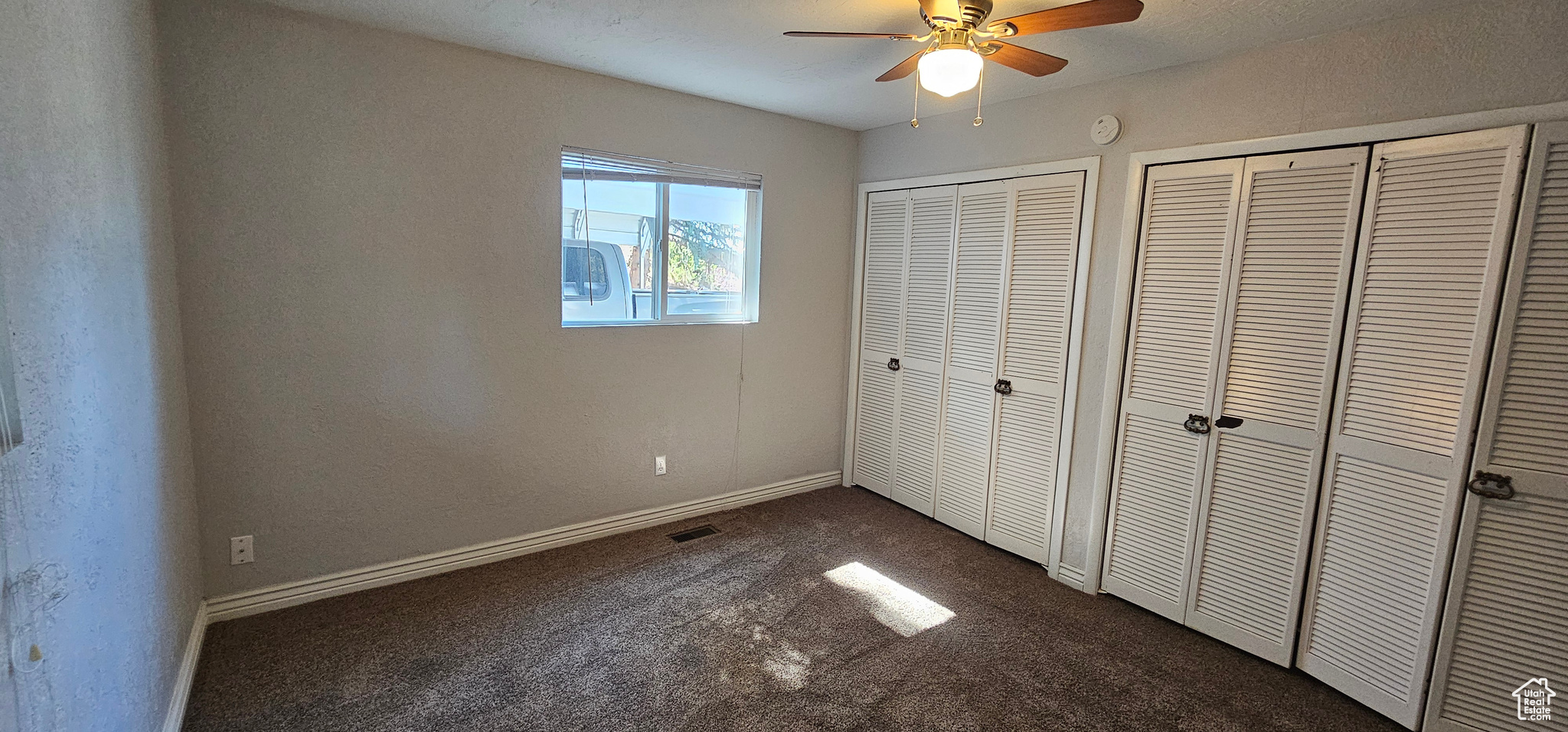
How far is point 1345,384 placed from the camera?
2.26 metres

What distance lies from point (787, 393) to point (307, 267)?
99.2 inches

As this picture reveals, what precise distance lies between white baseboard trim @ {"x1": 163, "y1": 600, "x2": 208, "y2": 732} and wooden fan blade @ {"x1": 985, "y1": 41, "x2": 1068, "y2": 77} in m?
3.22

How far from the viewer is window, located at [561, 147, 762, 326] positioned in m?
3.18

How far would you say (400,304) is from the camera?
107 inches

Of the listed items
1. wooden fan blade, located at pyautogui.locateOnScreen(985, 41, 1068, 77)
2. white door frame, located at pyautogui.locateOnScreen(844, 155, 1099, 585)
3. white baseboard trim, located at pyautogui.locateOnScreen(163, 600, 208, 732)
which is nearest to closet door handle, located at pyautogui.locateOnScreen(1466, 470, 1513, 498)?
white door frame, located at pyautogui.locateOnScreen(844, 155, 1099, 585)

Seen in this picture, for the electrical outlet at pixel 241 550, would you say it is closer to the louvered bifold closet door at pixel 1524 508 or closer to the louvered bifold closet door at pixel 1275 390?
the louvered bifold closet door at pixel 1275 390

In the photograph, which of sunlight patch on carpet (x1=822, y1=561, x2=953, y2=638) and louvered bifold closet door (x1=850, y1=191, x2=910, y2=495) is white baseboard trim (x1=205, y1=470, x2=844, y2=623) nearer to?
louvered bifold closet door (x1=850, y1=191, x2=910, y2=495)

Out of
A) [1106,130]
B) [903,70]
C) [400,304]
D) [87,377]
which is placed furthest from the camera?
[1106,130]

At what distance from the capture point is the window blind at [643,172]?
3.09 m

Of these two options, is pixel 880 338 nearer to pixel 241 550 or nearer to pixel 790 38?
pixel 790 38

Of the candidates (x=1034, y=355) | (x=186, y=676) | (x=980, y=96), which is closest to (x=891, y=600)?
(x=1034, y=355)

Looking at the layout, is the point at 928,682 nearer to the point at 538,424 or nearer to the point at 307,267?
the point at 538,424

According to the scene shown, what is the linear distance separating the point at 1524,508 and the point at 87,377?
382 centimetres

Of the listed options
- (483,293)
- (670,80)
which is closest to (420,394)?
(483,293)
